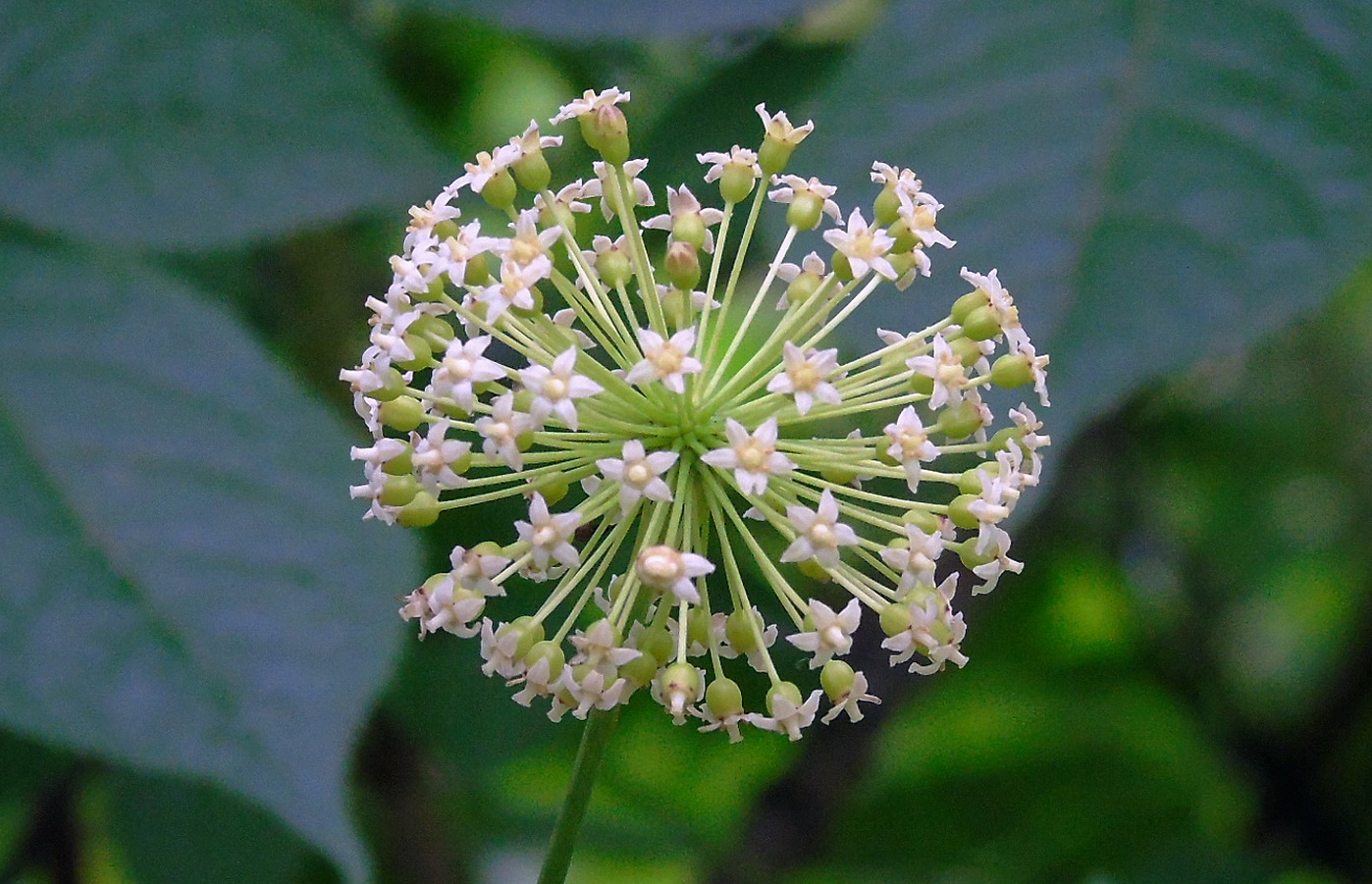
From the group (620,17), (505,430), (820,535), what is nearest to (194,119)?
(620,17)

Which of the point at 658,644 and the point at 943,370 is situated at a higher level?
the point at 943,370

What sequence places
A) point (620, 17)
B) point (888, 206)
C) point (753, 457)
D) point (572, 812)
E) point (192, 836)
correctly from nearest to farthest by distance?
point (572, 812) → point (753, 457) → point (888, 206) → point (620, 17) → point (192, 836)

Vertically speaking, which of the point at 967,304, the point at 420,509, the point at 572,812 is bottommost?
the point at 572,812

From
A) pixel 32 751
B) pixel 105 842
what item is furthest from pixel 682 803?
pixel 32 751

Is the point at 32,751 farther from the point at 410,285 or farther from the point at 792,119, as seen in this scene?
the point at 792,119

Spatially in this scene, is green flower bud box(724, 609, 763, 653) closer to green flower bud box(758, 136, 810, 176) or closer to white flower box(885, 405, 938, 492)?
white flower box(885, 405, 938, 492)

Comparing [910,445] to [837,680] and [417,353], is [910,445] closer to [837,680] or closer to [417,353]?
[837,680]

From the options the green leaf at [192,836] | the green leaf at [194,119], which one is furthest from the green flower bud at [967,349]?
the green leaf at [192,836]
